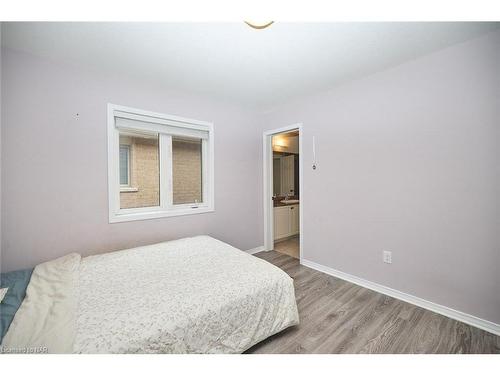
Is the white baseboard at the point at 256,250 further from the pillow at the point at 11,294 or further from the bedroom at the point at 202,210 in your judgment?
the pillow at the point at 11,294

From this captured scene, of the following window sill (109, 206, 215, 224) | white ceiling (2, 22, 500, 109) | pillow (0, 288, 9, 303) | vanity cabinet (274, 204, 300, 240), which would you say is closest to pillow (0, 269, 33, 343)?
pillow (0, 288, 9, 303)

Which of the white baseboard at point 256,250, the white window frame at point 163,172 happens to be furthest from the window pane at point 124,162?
the white baseboard at point 256,250

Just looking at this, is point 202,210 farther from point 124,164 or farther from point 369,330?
point 369,330

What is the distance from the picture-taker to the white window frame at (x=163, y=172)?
87.0 inches

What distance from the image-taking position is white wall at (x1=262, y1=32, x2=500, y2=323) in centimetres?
164

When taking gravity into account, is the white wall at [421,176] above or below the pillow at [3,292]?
above

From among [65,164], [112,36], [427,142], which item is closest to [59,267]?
[65,164]

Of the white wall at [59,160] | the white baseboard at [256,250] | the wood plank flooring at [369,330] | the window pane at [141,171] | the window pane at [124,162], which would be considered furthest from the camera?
the white baseboard at [256,250]

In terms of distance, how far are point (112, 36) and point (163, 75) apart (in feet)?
2.08

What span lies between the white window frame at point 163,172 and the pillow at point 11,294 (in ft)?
2.52

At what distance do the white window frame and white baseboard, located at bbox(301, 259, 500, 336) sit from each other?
74.9 inches

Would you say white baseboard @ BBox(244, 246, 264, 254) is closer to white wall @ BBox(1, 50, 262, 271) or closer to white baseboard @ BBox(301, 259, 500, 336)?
white baseboard @ BBox(301, 259, 500, 336)

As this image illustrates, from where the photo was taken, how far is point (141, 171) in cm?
314

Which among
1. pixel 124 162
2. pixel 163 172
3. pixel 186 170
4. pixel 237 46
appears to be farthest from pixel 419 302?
pixel 124 162
